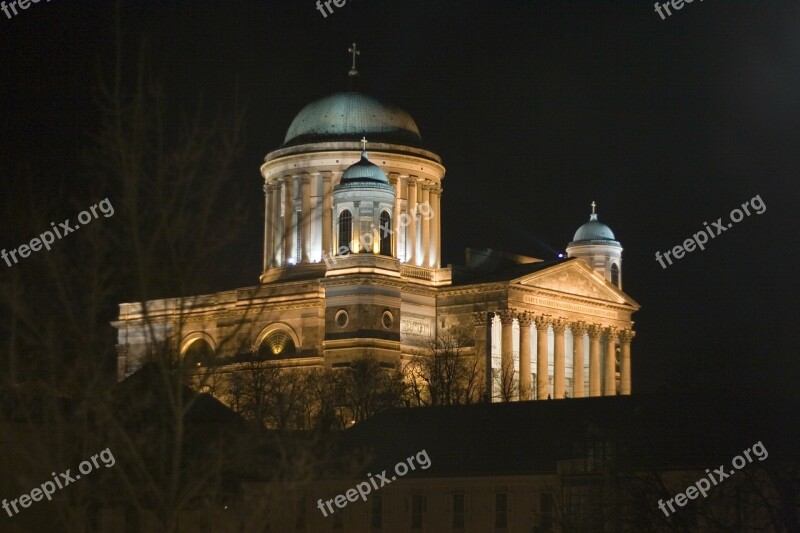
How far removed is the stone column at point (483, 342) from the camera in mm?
112294

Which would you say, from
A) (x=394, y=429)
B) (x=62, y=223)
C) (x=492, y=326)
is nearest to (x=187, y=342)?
(x=492, y=326)

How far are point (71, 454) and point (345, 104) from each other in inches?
3893

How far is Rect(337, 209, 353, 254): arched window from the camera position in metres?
114

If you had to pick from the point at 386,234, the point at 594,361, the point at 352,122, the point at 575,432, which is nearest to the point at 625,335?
the point at 594,361

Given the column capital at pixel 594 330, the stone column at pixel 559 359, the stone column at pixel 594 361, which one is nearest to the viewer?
the stone column at pixel 559 359

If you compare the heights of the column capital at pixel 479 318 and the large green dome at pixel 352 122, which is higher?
the large green dome at pixel 352 122

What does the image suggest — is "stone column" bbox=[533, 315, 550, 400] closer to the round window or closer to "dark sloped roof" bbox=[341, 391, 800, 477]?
the round window

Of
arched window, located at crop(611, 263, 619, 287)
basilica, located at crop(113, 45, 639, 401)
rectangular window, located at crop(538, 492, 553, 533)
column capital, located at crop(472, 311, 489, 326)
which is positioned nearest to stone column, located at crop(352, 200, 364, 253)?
basilica, located at crop(113, 45, 639, 401)

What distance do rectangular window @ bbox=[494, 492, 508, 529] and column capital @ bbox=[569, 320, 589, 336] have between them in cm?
5996

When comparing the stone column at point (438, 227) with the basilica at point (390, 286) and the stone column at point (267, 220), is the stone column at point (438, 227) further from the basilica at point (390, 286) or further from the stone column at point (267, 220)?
the stone column at point (267, 220)

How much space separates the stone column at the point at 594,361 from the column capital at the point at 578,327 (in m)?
1.15

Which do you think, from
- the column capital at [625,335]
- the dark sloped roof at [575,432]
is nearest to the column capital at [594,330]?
the column capital at [625,335]

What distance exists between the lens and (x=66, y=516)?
27016mm

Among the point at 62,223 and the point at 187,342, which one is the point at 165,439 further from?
the point at 187,342
